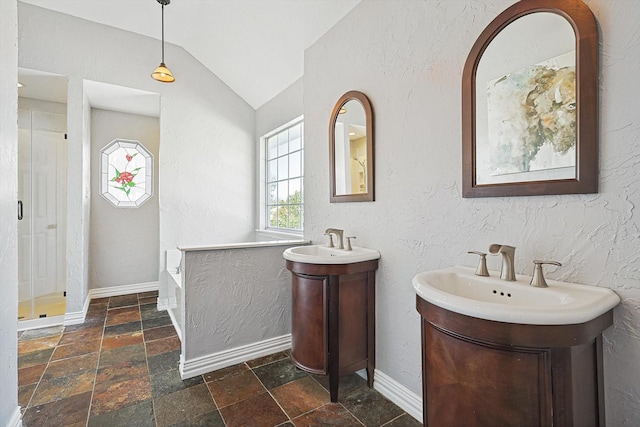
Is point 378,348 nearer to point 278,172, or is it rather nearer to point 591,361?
point 591,361

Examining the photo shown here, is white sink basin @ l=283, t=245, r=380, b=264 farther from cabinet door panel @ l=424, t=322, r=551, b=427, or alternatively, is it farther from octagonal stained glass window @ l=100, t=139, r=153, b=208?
octagonal stained glass window @ l=100, t=139, r=153, b=208

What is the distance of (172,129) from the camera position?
11.5 ft

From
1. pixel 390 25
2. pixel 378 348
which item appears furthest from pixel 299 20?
pixel 378 348

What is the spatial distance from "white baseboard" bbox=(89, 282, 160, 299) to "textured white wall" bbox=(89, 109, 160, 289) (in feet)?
0.18

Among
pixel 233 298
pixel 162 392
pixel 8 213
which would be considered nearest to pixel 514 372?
pixel 233 298

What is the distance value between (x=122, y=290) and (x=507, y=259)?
4.50 m

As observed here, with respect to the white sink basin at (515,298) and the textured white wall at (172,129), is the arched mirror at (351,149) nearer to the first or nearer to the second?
the white sink basin at (515,298)

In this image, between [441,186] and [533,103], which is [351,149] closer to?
[441,186]

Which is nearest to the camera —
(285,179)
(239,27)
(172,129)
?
(239,27)

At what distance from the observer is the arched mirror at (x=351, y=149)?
1.98 meters

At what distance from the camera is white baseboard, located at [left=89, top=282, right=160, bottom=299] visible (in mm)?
3811

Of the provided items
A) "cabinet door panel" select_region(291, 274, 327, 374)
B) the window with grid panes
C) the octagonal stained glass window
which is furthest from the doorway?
"cabinet door panel" select_region(291, 274, 327, 374)

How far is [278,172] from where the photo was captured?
12.5 ft

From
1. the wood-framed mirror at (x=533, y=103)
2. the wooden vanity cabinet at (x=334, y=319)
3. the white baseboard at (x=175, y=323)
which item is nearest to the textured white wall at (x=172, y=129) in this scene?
the white baseboard at (x=175, y=323)
